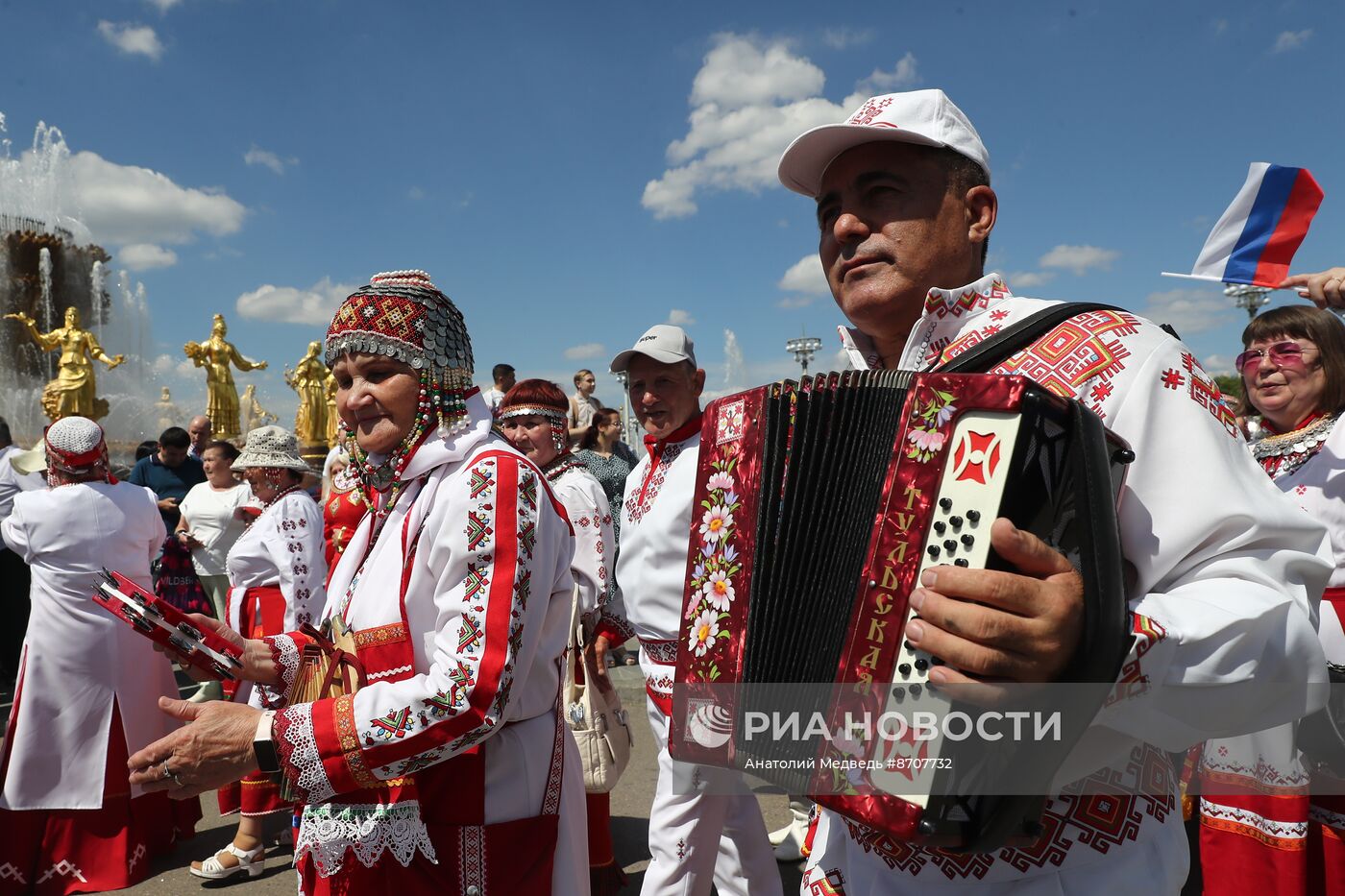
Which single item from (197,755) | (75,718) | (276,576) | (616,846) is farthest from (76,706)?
(197,755)

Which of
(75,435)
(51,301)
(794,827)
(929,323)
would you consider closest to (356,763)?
(929,323)

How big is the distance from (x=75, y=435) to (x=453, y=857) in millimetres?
4082

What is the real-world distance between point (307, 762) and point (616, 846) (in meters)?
3.43

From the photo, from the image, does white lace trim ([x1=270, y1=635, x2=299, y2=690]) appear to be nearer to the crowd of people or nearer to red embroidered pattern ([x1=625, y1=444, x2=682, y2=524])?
the crowd of people

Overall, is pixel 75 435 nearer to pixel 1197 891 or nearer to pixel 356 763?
pixel 356 763

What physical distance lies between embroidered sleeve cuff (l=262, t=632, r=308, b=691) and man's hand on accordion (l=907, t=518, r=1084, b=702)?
1.99 meters

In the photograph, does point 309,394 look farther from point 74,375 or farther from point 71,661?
point 71,661

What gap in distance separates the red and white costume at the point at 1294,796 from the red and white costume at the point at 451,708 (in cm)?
269

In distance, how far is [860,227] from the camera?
1.75 m

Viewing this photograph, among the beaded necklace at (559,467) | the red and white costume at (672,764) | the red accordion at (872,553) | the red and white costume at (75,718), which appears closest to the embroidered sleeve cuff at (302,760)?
the red accordion at (872,553)

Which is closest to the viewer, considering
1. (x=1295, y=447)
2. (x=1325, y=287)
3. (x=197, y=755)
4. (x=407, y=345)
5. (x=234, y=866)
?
(x=197, y=755)

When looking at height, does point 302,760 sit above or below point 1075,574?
below

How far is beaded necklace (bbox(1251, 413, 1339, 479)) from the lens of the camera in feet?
11.0

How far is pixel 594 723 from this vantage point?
4.04 m
